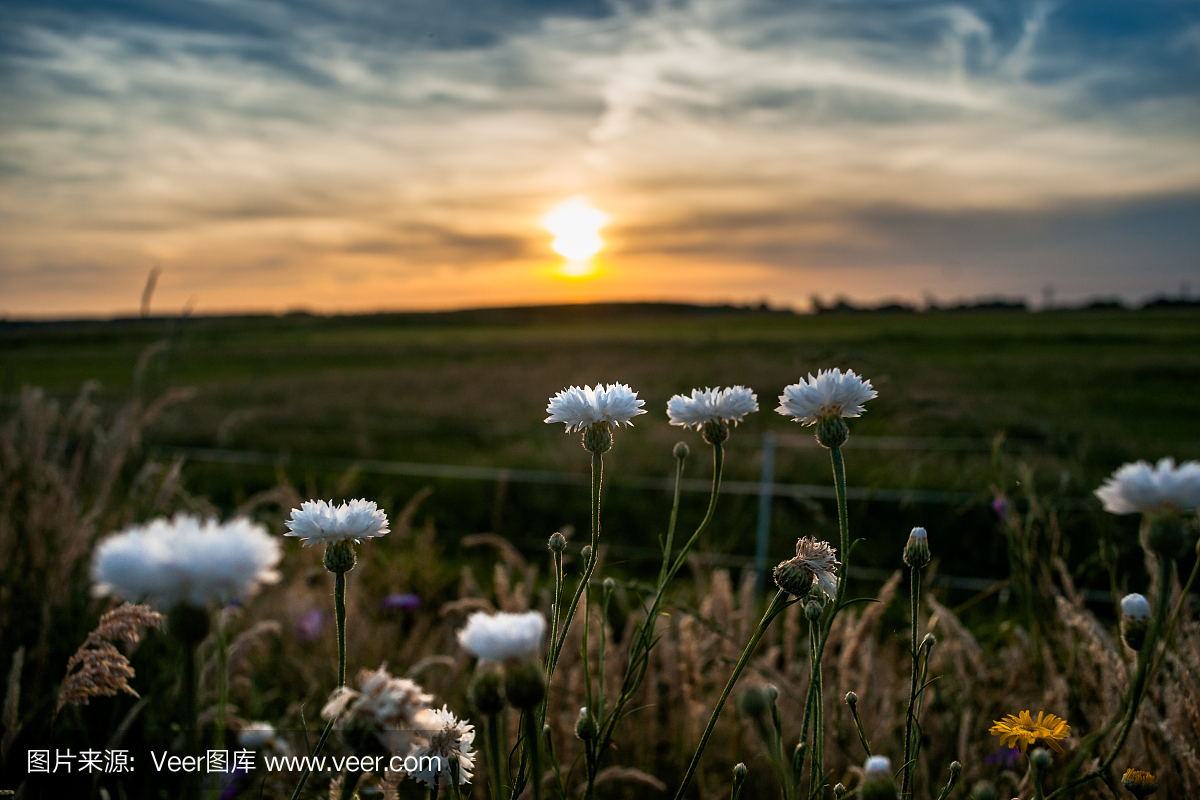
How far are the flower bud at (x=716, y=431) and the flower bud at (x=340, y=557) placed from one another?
534 millimetres

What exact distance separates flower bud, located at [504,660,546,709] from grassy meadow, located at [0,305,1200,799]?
11.5 inches

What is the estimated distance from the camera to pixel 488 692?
2.47 feet

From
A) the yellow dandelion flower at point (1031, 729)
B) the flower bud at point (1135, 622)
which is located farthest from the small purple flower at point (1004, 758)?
the flower bud at point (1135, 622)

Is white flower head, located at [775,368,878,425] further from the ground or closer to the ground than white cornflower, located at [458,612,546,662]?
further from the ground

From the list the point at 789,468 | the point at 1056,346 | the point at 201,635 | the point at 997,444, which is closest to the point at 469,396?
the point at 789,468

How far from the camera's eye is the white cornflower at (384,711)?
0.76m

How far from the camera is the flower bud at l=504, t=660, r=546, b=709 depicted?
0.74 meters

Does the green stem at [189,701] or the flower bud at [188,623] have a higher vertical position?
the flower bud at [188,623]

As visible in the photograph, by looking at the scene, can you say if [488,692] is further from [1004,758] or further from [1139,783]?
[1004,758]

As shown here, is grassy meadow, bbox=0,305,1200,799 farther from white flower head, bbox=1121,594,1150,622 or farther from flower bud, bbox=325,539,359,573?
white flower head, bbox=1121,594,1150,622

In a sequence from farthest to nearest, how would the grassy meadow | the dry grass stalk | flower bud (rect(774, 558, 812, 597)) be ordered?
the grassy meadow, the dry grass stalk, flower bud (rect(774, 558, 812, 597))

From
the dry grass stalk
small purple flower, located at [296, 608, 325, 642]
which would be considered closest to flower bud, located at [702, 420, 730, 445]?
the dry grass stalk

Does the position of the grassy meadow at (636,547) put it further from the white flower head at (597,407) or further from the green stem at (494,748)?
the white flower head at (597,407)

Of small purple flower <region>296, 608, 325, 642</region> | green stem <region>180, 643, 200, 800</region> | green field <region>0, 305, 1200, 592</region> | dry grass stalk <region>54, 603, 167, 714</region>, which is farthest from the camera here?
green field <region>0, 305, 1200, 592</region>
